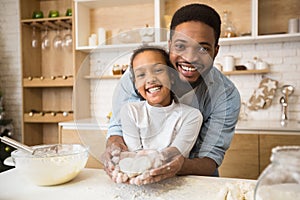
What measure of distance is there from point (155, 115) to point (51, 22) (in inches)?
96.0

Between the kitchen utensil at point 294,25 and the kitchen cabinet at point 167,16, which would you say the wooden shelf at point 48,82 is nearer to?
the kitchen cabinet at point 167,16

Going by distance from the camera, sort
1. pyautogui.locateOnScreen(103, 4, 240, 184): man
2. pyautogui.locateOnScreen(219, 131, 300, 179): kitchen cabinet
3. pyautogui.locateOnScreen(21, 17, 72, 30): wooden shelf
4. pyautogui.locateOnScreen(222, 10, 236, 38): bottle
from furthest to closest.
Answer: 1. pyautogui.locateOnScreen(21, 17, 72, 30): wooden shelf
2. pyautogui.locateOnScreen(222, 10, 236, 38): bottle
3. pyautogui.locateOnScreen(219, 131, 300, 179): kitchen cabinet
4. pyautogui.locateOnScreen(103, 4, 240, 184): man

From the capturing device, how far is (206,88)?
923 millimetres

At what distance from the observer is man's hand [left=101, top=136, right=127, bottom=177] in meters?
0.82

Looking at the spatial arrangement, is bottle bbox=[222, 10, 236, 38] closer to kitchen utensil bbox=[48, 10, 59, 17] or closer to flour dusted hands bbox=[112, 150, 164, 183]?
kitchen utensil bbox=[48, 10, 59, 17]

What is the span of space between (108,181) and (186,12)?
0.56 m

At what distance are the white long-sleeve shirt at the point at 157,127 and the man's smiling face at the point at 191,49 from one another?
0.10 meters

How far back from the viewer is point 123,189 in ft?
→ 2.55

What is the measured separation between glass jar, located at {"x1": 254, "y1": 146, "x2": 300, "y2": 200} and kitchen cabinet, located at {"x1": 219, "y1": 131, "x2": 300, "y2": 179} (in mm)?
1670

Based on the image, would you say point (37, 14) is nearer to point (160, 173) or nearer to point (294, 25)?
point (294, 25)

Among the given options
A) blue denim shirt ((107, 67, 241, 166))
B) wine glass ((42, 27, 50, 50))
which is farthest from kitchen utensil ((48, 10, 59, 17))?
blue denim shirt ((107, 67, 241, 166))

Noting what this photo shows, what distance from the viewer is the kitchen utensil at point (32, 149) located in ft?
2.73

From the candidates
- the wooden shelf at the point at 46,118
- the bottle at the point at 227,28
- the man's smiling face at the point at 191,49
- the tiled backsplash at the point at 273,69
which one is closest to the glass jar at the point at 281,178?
the man's smiling face at the point at 191,49

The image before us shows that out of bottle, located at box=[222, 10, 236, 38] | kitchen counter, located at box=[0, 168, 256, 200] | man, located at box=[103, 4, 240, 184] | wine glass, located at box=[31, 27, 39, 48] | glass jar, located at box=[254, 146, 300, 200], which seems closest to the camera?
glass jar, located at box=[254, 146, 300, 200]
